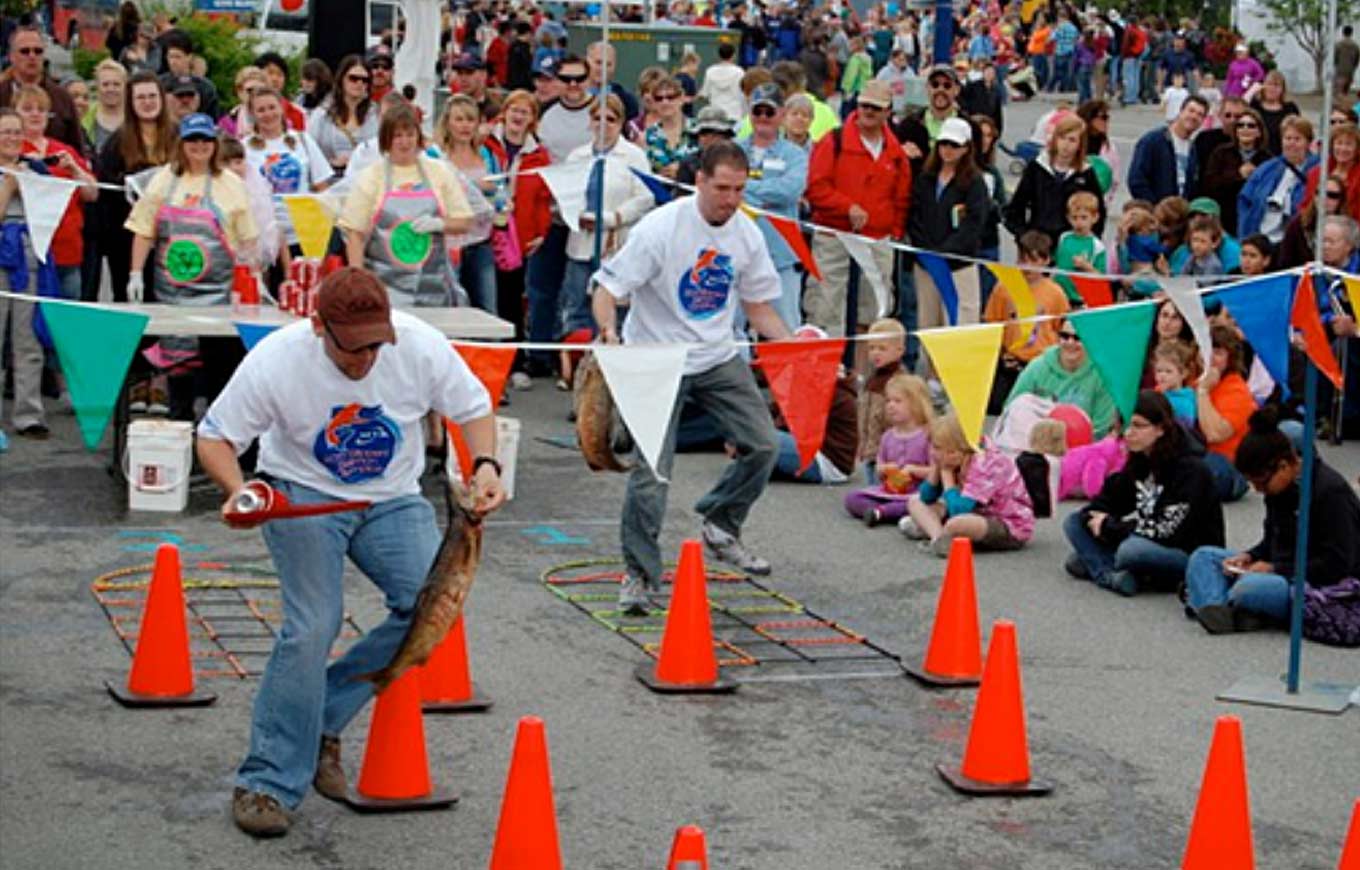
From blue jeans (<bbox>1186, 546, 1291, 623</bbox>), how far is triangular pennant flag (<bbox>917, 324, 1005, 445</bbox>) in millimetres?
1388

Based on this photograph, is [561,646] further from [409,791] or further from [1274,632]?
[1274,632]

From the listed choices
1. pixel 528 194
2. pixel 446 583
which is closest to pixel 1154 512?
pixel 446 583

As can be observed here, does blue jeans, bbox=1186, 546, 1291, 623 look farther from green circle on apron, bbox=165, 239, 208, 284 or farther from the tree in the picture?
the tree

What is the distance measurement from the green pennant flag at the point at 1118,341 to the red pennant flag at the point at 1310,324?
558mm

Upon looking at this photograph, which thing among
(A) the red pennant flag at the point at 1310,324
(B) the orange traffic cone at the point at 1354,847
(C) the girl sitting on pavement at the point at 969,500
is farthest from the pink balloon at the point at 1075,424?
(B) the orange traffic cone at the point at 1354,847

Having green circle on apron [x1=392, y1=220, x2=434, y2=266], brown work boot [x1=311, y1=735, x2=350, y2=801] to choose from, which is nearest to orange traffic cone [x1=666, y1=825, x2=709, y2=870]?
brown work boot [x1=311, y1=735, x2=350, y2=801]

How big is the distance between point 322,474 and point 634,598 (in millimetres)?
3181

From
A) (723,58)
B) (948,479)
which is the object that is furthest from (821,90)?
(948,479)

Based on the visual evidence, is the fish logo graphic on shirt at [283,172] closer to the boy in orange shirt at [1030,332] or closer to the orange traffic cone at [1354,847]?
the boy in orange shirt at [1030,332]

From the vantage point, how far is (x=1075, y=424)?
1426 cm

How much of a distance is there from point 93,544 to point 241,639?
6.46 ft

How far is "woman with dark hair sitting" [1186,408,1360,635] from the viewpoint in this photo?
35.2 feet

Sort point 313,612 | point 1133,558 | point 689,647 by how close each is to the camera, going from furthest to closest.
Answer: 1. point 1133,558
2. point 689,647
3. point 313,612

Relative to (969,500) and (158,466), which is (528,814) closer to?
(969,500)
